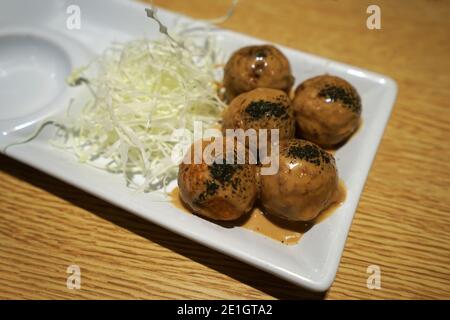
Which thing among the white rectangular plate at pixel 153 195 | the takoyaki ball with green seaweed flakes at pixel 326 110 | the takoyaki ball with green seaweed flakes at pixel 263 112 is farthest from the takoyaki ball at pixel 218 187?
the takoyaki ball with green seaweed flakes at pixel 326 110

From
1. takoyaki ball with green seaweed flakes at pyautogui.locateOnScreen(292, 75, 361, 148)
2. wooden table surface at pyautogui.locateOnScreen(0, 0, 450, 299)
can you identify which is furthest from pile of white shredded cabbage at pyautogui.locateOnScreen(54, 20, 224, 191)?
takoyaki ball with green seaweed flakes at pyautogui.locateOnScreen(292, 75, 361, 148)

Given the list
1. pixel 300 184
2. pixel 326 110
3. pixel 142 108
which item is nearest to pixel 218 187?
pixel 300 184

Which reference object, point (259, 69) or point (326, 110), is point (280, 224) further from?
point (259, 69)

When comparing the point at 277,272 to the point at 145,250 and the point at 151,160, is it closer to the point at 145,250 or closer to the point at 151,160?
the point at 145,250

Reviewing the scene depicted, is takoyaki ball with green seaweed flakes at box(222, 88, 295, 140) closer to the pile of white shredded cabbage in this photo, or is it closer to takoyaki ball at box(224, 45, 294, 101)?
takoyaki ball at box(224, 45, 294, 101)
